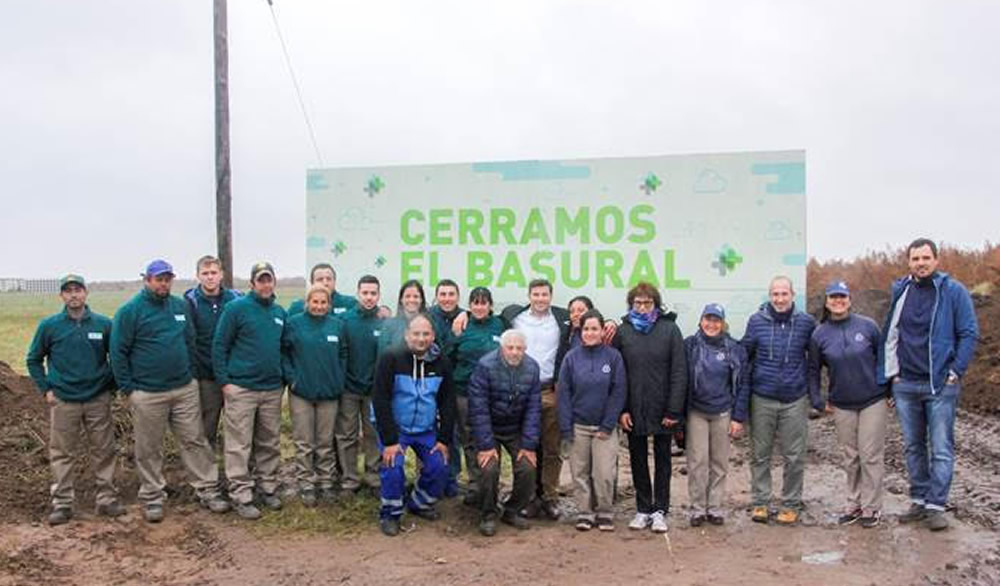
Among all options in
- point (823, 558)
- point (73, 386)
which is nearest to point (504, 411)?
point (823, 558)

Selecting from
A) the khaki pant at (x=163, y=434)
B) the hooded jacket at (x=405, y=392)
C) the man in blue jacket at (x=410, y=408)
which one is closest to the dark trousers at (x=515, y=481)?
the man in blue jacket at (x=410, y=408)

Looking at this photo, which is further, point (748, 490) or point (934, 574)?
point (748, 490)

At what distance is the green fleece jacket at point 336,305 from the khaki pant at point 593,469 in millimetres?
2316

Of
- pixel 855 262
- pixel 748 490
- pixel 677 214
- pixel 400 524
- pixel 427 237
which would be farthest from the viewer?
pixel 855 262

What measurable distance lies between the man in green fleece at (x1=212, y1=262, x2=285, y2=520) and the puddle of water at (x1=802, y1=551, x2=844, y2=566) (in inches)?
157

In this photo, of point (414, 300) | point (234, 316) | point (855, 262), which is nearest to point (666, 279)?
point (414, 300)

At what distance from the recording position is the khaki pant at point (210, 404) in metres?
6.57

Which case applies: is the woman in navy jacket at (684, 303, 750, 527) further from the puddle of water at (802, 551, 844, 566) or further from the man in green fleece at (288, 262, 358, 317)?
the man in green fleece at (288, 262, 358, 317)

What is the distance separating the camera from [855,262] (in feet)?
78.7

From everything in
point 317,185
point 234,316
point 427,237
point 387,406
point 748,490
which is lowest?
point 748,490

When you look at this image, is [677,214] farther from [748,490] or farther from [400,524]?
[400,524]

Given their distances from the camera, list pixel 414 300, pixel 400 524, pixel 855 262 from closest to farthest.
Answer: pixel 400 524 → pixel 414 300 → pixel 855 262

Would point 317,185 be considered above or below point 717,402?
above

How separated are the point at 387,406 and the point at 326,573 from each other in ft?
4.12
